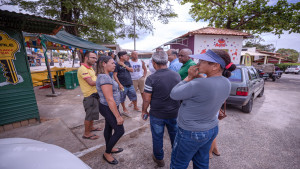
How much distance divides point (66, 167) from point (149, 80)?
135cm

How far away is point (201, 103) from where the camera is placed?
4.35ft

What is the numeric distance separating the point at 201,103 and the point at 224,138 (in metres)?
2.53

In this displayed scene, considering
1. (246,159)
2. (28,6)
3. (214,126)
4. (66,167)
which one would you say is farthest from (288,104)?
(28,6)

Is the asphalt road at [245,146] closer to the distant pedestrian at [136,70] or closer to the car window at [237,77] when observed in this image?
the car window at [237,77]

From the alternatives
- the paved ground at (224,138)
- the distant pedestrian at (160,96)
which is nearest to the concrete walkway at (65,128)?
the paved ground at (224,138)

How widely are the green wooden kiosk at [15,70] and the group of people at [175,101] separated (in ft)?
5.82

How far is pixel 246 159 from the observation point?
99.3 inches

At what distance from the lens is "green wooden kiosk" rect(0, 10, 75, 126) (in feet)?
10.0

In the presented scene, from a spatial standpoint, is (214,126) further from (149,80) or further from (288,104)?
(288,104)

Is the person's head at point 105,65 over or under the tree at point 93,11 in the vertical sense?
under

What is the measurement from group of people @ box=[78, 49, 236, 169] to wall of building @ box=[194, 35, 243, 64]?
Result: 8.74m

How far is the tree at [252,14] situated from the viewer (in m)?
11.0

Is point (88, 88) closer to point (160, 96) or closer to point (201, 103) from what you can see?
point (160, 96)

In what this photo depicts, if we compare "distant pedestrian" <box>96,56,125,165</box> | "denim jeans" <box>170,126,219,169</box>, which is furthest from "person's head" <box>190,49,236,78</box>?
"distant pedestrian" <box>96,56,125,165</box>
